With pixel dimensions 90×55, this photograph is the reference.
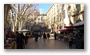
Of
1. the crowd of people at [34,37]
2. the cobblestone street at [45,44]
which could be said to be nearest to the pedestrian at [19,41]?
the crowd of people at [34,37]

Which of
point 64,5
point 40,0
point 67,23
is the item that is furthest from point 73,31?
point 40,0

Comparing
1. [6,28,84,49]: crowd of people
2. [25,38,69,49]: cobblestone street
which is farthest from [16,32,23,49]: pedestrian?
[25,38,69,49]: cobblestone street

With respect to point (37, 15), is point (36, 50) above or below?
below

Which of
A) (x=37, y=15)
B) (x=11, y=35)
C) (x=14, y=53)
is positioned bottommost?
(x=14, y=53)

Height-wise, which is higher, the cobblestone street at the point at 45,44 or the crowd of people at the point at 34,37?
the crowd of people at the point at 34,37

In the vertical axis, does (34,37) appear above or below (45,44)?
above

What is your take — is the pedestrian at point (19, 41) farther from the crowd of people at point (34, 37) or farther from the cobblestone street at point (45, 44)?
the cobblestone street at point (45, 44)

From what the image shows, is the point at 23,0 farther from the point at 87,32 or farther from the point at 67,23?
the point at 87,32

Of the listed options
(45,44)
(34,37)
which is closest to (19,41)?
(34,37)

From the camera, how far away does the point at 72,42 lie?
677 cm

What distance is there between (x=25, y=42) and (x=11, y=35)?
0.40 metres

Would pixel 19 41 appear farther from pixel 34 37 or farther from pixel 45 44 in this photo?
pixel 45 44

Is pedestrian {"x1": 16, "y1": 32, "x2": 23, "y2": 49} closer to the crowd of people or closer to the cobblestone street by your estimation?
the crowd of people

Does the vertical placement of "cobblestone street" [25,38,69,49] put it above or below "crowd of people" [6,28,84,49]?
below
